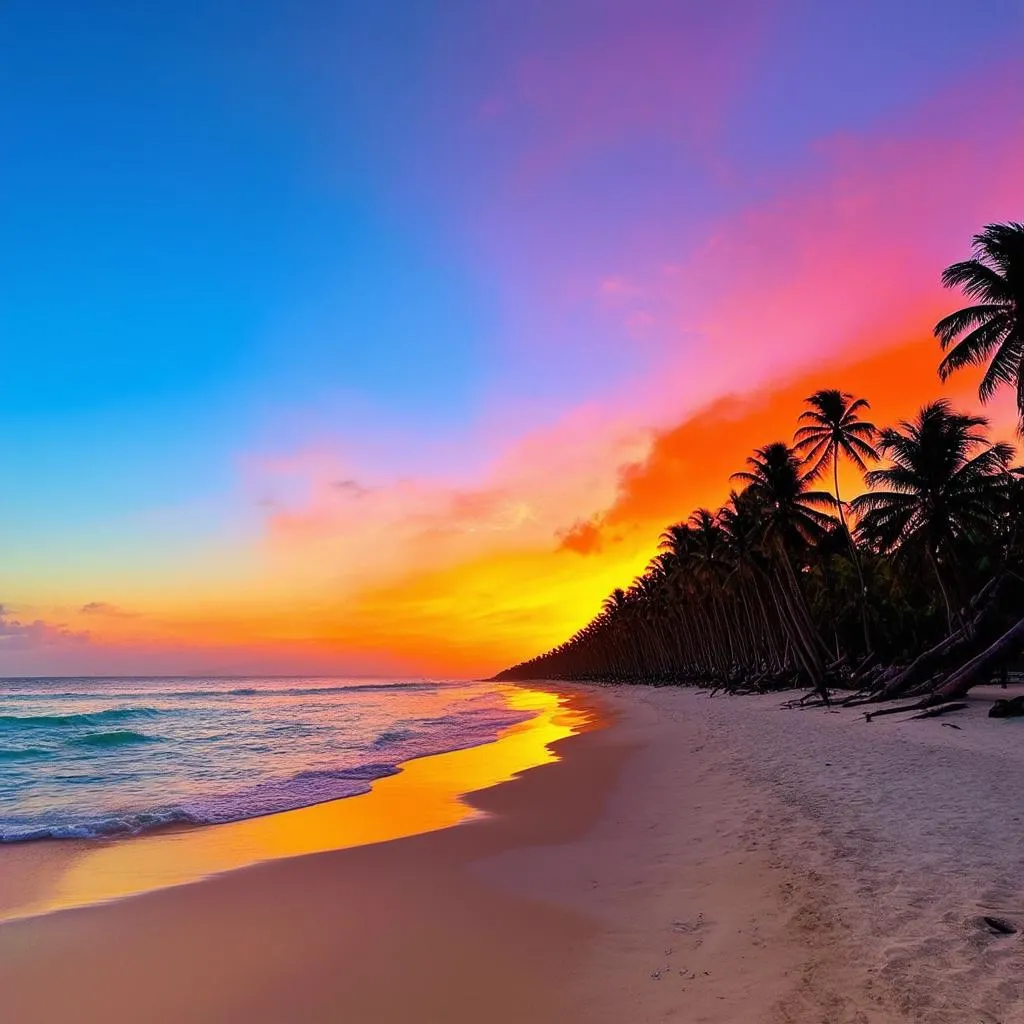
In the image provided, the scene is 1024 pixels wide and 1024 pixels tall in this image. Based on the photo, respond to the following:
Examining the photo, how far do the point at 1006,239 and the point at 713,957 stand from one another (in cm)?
2384

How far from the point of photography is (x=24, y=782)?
1956 centimetres

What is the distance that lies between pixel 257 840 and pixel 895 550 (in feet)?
121

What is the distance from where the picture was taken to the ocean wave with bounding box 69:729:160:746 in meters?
30.5

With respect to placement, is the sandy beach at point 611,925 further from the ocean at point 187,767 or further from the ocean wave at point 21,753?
the ocean wave at point 21,753

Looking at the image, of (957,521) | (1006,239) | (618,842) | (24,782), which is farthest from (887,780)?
(957,521)

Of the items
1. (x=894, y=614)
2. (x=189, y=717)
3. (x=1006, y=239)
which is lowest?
(x=189, y=717)

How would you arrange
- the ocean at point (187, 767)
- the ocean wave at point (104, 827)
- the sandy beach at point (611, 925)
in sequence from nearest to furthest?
the sandy beach at point (611, 925) → the ocean wave at point (104, 827) → the ocean at point (187, 767)

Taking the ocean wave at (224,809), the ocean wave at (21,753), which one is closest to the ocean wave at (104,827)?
the ocean wave at (224,809)

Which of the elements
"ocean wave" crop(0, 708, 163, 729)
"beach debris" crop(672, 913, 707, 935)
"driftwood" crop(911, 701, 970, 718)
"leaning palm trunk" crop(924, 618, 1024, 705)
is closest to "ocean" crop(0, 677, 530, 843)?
"ocean wave" crop(0, 708, 163, 729)

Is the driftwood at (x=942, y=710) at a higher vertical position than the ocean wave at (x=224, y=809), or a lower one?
higher

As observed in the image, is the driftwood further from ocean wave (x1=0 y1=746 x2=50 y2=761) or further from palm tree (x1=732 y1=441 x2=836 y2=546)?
ocean wave (x1=0 y1=746 x2=50 y2=761)

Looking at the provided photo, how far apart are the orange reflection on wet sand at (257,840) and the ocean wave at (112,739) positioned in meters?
20.0

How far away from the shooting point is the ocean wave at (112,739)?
30.5 m

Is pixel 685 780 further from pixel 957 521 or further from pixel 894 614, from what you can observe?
pixel 894 614
